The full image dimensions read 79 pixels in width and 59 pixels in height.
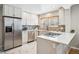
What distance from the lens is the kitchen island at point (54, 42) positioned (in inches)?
54.2

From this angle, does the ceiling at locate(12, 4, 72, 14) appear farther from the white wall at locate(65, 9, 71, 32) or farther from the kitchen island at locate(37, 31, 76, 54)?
the kitchen island at locate(37, 31, 76, 54)

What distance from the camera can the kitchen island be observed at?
4.52 feet

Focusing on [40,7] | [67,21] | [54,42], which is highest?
[40,7]

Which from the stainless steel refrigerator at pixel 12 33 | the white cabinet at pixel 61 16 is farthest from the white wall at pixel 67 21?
the stainless steel refrigerator at pixel 12 33

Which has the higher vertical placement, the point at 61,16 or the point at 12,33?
the point at 61,16

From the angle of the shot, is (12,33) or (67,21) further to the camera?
(12,33)

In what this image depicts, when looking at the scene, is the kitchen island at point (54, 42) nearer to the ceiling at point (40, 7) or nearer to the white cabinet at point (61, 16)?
the white cabinet at point (61, 16)

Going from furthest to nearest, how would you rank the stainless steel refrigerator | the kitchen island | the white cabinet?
the stainless steel refrigerator, the white cabinet, the kitchen island

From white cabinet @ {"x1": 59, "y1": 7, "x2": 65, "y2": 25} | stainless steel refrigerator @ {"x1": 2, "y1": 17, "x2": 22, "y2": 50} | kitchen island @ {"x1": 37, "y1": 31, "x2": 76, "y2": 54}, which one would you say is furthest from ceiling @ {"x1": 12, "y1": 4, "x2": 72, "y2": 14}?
stainless steel refrigerator @ {"x1": 2, "y1": 17, "x2": 22, "y2": 50}

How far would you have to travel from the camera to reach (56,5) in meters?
1.36

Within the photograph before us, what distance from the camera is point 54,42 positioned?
4.86 ft

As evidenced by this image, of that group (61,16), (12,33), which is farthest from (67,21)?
(12,33)

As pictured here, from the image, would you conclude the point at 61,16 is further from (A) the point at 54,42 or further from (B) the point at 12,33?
(B) the point at 12,33
